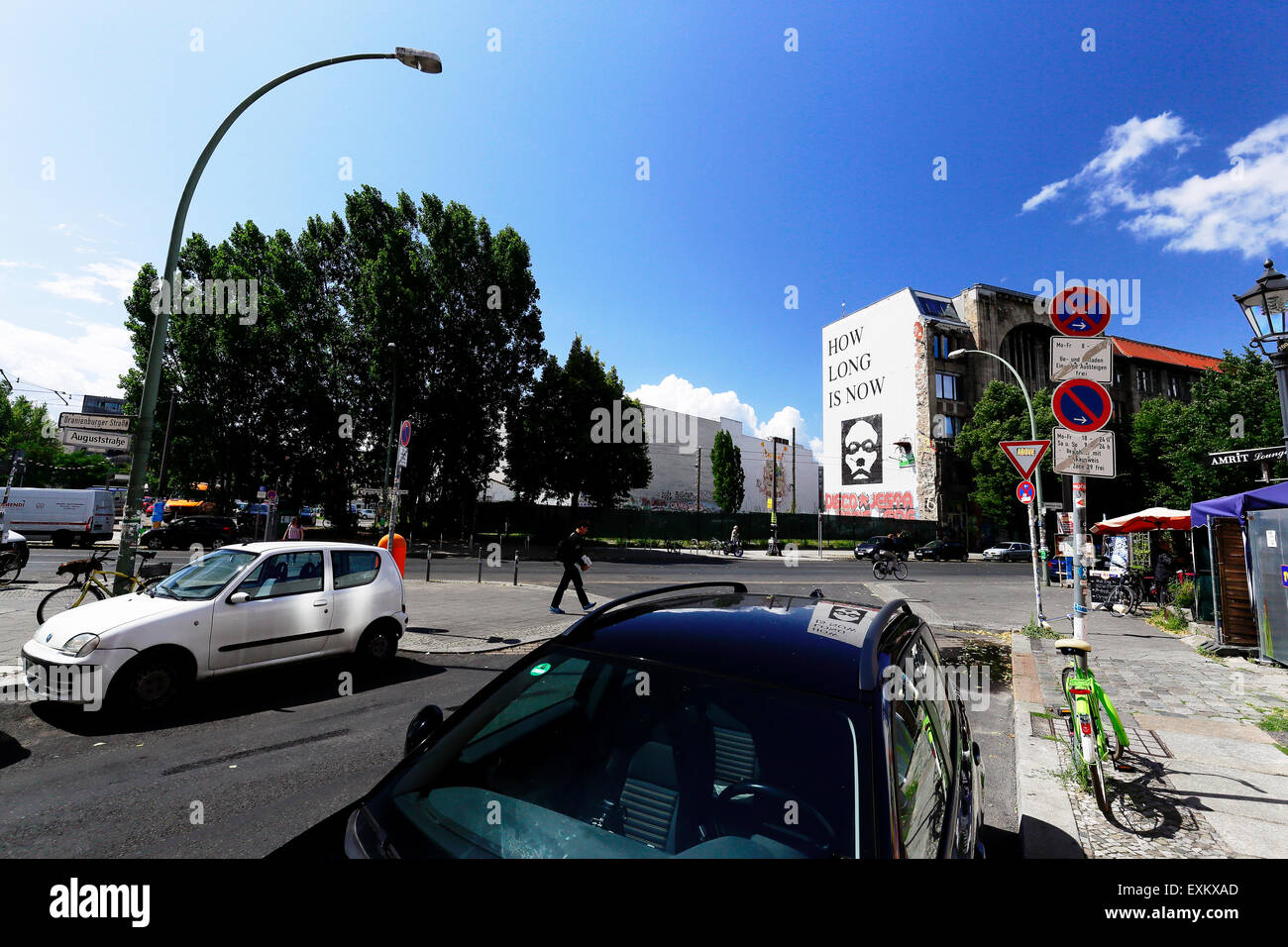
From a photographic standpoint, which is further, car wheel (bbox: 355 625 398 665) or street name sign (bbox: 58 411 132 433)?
car wheel (bbox: 355 625 398 665)

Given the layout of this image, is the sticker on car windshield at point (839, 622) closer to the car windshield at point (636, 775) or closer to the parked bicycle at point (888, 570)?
the car windshield at point (636, 775)

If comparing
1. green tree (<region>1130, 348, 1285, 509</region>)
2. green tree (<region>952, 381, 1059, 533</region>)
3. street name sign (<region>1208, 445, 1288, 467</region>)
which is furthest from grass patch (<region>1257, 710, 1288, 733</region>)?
green tree (<region>952, 381, 1059, 533</region>)

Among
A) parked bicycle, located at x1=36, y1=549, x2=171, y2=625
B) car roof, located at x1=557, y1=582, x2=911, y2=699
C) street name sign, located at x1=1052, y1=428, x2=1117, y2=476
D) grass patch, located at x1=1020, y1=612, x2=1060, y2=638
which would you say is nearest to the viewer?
car roof, located at x1=557, y1=582, x2=911, y2=699

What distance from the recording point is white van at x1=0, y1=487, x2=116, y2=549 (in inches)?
1024

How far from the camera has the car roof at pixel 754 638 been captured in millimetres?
1770

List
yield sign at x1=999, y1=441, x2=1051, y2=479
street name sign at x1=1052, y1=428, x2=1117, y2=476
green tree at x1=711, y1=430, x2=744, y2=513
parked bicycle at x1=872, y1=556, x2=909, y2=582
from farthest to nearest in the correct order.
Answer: green tree at x1=711, y1=430, x2=744, y2=513 < parked bicycle at x1=872, y1=556, x2=909, y2=582 < yield sign at x1=999, y1=441, x2=1051, y2=479 < street name sign at x1=1052, y1=428, x2=1117, y2=476

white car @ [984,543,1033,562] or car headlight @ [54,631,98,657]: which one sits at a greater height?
car headlight @ [54,631,98,657]

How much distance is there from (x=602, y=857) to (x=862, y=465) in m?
54.7

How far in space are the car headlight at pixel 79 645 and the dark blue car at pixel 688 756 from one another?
494cm

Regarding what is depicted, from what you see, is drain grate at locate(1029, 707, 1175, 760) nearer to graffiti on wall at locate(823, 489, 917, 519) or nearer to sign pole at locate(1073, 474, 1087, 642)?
sign pole at locate(1073, 474, 1087, 642)

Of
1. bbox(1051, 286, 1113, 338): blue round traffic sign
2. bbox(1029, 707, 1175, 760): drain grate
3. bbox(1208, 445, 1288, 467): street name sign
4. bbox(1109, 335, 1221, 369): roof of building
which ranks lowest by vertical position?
bbox(1029, 707, 1175, 760): drain grate

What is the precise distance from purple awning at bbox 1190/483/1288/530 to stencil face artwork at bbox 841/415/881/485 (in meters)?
43.0

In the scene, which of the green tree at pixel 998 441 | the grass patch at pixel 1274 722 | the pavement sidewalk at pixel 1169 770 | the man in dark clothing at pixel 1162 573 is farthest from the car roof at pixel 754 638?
the green tree at pixel 998 441

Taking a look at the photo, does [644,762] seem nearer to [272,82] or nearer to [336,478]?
[272,82]
